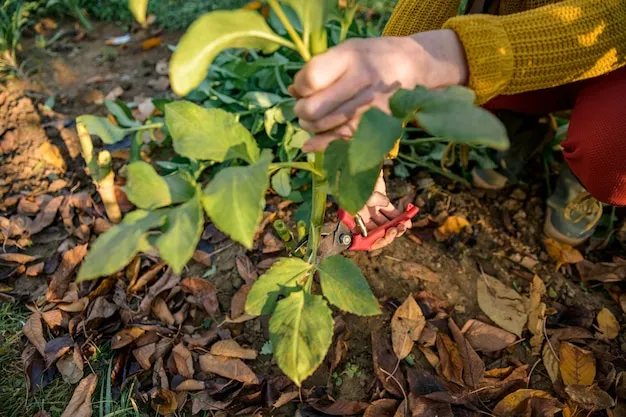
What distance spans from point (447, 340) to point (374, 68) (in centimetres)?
76

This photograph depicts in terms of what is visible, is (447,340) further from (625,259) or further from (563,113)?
(563,113)

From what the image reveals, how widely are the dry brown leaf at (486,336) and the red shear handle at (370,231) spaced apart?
40 cm

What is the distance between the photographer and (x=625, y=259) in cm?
152

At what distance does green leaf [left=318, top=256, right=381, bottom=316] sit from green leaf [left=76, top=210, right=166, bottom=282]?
1.03ft

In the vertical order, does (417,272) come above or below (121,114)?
below

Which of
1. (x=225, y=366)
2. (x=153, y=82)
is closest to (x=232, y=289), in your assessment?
(x=225, y=366)

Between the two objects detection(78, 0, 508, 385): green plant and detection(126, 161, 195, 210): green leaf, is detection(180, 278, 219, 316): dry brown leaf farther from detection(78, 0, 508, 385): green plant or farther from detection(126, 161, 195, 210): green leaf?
detection(126, 161, 195, 210): green leaf

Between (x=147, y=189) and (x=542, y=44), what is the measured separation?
0.80 meters

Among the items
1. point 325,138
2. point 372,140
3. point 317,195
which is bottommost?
point 317,195

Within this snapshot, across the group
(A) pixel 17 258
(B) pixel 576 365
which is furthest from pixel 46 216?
(B) pixel 576 365

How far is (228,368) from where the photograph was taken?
1220 millimetres

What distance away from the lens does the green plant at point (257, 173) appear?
59 cm

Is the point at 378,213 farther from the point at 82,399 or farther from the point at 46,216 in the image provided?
the point at 46,216

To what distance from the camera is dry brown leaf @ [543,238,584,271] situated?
1505mm
